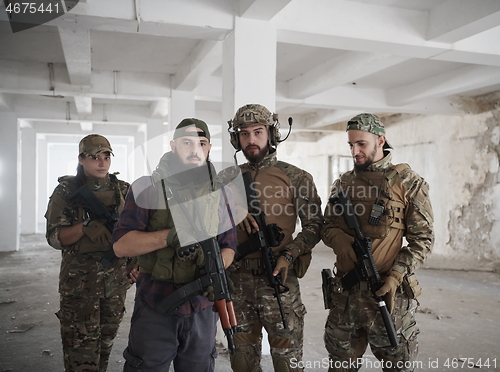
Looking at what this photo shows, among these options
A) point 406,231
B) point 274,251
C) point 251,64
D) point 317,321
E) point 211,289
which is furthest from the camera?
point 317,321

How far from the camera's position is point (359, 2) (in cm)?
390

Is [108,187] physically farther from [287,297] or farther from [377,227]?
[377,227]

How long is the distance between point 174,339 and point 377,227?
1.22m

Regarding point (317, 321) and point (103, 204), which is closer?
point (103, 204)

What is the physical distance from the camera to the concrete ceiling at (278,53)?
3.55 metres

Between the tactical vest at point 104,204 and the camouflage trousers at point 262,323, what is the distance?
0.93 m

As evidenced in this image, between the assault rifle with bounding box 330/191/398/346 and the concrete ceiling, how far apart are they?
179 centimetres

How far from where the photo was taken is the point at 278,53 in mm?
5598

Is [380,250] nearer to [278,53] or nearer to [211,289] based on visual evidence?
[211,289]

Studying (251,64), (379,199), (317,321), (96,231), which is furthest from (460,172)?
(96,231)

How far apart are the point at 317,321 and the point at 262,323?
7.39 feet

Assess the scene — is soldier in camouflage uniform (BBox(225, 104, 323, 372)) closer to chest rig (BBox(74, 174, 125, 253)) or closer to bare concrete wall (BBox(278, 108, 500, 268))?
chest rig (BBox(74, 174, 125, 253))

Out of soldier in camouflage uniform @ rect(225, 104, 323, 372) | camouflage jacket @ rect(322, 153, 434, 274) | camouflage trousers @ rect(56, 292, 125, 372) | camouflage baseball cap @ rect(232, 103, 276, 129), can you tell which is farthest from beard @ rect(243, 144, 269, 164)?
camouflage trousers @ rect(56, 292, 125, 372)

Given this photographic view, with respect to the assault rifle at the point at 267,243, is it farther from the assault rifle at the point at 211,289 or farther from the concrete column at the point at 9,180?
the concrete column at the point at 9,180
